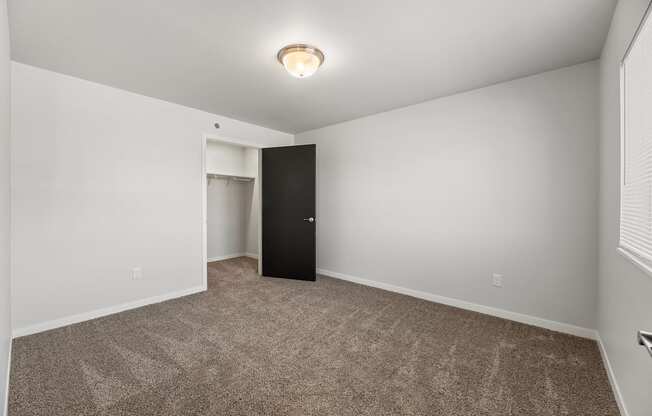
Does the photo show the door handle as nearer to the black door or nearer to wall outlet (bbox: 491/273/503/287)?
wall outlet (bbox: 491/273/503/287)

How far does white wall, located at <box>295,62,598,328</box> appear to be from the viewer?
247cm

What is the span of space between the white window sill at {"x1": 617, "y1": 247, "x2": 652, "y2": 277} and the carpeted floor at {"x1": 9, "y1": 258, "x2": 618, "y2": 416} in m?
0.90

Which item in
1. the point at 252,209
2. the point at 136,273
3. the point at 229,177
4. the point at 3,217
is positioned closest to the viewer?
the point at 3,217

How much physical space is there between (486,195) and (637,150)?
1508 mm

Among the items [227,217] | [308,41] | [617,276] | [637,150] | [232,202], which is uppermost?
[308,41]

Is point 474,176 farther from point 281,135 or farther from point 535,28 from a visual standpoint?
point 281,135

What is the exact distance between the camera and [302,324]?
2703mm

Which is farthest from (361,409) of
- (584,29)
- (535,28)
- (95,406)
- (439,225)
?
(584,29)

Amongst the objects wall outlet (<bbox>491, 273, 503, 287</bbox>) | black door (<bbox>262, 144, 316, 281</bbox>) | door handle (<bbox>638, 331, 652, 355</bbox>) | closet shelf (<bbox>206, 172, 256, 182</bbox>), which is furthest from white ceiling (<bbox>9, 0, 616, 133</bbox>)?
closet shelf (<bbox>206, 172, 256, 182</bbox>)

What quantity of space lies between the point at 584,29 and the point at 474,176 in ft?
4.69

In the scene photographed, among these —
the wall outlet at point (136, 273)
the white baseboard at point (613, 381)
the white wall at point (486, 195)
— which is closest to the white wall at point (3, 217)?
the wall outlet at point (136, 273)

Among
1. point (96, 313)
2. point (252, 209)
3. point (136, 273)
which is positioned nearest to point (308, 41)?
point (136, 273)

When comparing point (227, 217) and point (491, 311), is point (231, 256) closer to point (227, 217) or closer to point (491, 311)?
point (227, 217)

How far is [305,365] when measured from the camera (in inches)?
79.7
